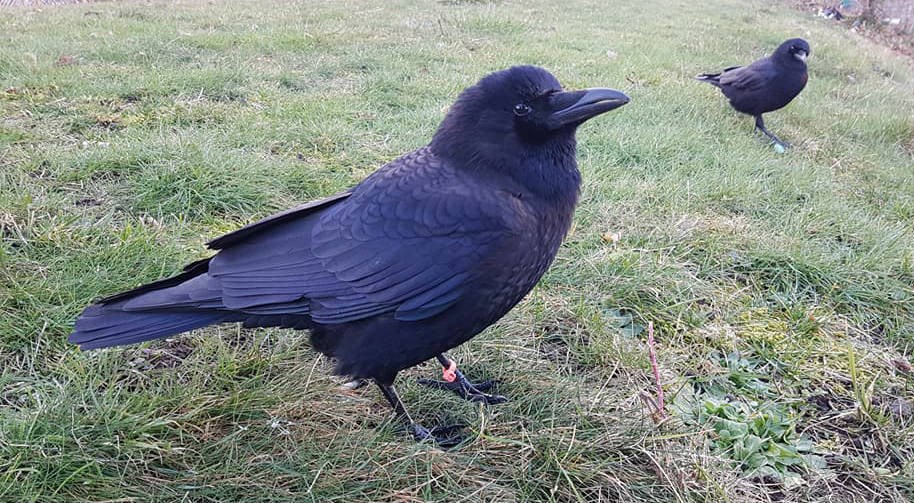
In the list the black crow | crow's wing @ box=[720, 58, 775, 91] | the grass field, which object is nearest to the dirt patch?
the grass field

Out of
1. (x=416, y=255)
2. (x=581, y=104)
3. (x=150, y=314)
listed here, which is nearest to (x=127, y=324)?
(x=150, y=314)

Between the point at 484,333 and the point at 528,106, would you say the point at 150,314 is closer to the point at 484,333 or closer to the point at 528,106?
the point at 484,333

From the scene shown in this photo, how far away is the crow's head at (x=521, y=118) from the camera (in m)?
2.16

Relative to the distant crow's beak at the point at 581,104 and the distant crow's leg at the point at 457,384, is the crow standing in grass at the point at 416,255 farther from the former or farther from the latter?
the distant crow's leg at the point at 457,384

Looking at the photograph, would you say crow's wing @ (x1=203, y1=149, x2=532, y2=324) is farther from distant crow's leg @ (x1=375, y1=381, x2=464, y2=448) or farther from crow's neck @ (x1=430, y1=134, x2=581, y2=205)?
distant crow's leg @ (x1=375, y1=381, x2=464, y2=448)

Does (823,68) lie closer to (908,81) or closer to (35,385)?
(908,81)

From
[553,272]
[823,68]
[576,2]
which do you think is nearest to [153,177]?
[553,272]

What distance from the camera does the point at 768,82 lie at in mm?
6414

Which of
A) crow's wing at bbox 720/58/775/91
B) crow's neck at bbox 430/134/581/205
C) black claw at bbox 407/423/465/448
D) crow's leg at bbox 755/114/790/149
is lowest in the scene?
black claw at bbox 407/423/465/448

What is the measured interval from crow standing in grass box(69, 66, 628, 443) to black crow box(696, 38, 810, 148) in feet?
15.8

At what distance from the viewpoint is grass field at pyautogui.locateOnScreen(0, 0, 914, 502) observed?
2021mm

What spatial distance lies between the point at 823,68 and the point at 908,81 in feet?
4.72

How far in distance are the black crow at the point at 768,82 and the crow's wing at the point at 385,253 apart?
5.07 meters

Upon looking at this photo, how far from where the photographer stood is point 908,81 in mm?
9727
